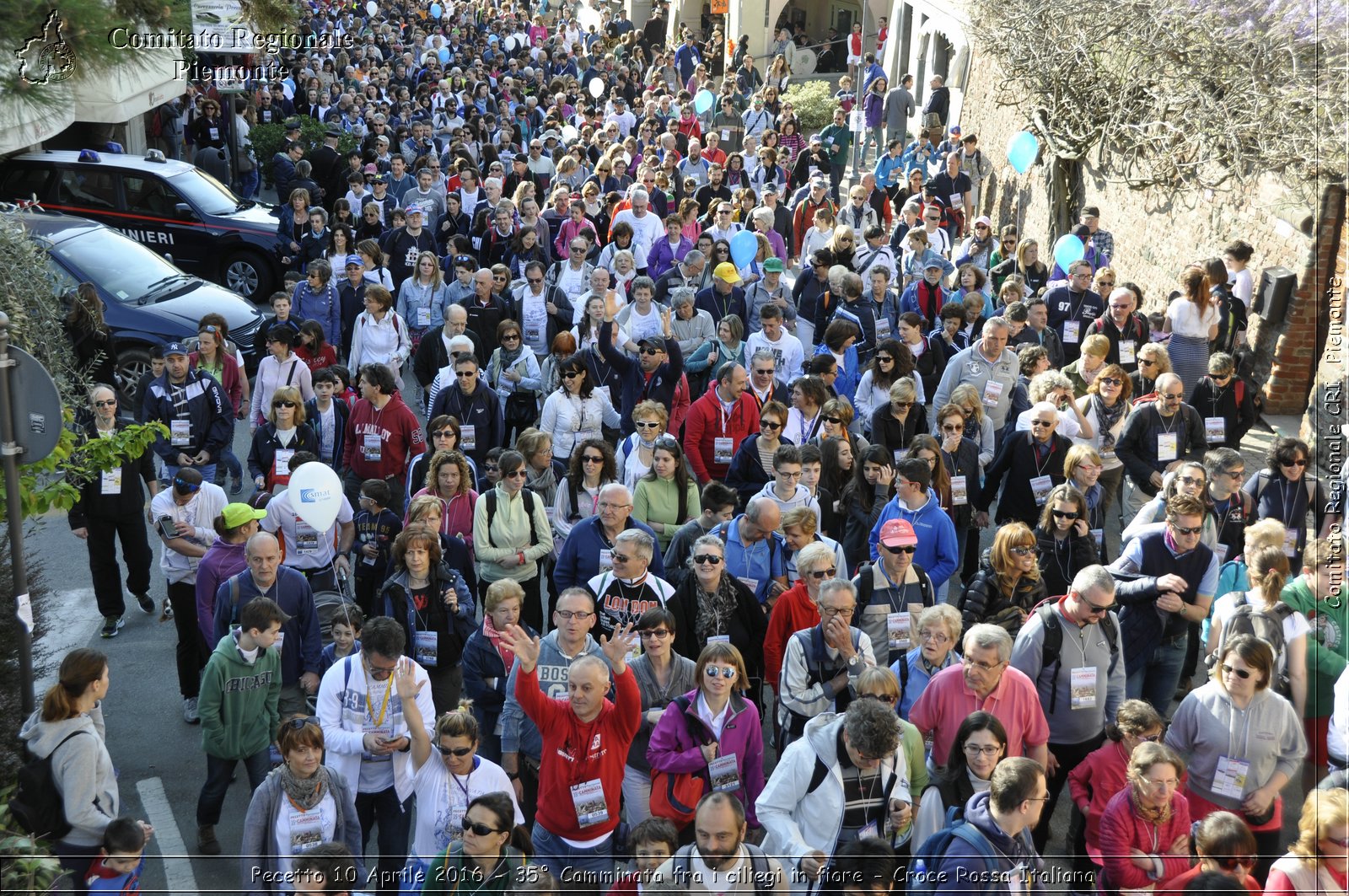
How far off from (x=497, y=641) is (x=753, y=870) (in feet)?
6.34

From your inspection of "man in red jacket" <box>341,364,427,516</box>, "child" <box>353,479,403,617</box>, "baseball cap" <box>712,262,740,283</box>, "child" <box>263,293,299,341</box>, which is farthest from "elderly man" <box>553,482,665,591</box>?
"baseball cap" <box>712,262,740,283</box>

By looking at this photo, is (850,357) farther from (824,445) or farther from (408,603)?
(408,603)

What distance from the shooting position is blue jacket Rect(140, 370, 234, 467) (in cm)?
935

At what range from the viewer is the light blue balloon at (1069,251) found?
504 inches

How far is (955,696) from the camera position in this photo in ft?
19.1

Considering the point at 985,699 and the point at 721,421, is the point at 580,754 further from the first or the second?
the point at 721,421

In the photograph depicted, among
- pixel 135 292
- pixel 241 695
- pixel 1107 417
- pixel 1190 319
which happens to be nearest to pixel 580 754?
pixel 241 695

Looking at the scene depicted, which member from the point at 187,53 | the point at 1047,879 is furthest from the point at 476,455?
the point at 1047,879

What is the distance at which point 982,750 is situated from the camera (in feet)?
17.7

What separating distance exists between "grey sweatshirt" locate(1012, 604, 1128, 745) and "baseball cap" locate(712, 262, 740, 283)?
6058 millimetres

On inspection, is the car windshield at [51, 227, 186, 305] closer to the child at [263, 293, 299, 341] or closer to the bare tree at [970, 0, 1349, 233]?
the child at [263, 293, 299, 341]

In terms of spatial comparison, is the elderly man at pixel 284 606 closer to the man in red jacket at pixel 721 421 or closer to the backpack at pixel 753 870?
the backpack at pixel 753 870

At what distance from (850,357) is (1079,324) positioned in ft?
7.38

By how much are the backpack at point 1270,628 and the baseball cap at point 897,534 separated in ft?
5.10
